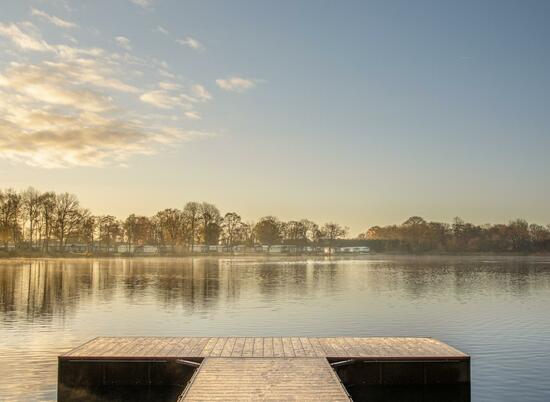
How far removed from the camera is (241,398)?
1533 cm

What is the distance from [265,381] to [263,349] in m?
4.75

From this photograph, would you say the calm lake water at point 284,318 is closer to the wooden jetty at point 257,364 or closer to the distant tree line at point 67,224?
the wooden jetty at point 257,364

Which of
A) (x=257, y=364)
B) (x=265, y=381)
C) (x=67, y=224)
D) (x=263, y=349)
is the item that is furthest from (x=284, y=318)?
(x=67, y=224)

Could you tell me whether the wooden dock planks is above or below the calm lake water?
above

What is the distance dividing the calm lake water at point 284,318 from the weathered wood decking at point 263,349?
5.88 ft

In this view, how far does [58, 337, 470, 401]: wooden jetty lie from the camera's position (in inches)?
724

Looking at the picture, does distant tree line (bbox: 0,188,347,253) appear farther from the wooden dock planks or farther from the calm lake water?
the wooden dock planks

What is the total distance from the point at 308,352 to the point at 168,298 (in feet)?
97.2

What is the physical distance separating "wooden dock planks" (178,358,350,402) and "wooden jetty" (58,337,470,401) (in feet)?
0.10

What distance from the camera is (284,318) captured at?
3747 cm

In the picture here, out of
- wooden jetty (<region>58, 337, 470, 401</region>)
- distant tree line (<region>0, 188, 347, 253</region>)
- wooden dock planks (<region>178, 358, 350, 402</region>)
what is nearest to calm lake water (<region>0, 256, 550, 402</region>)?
wooden jetty (<region>58, 337, 470, 401</region>)

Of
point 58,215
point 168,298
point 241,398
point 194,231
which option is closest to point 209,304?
point 168,298

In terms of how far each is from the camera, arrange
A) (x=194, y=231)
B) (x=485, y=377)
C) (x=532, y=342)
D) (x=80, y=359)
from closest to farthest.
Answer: (x=80, y=359), (x=485, y=377), (x=532, y=342), (x=194, y=231)

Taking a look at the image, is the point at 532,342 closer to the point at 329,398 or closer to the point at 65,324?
the point at 329,398
